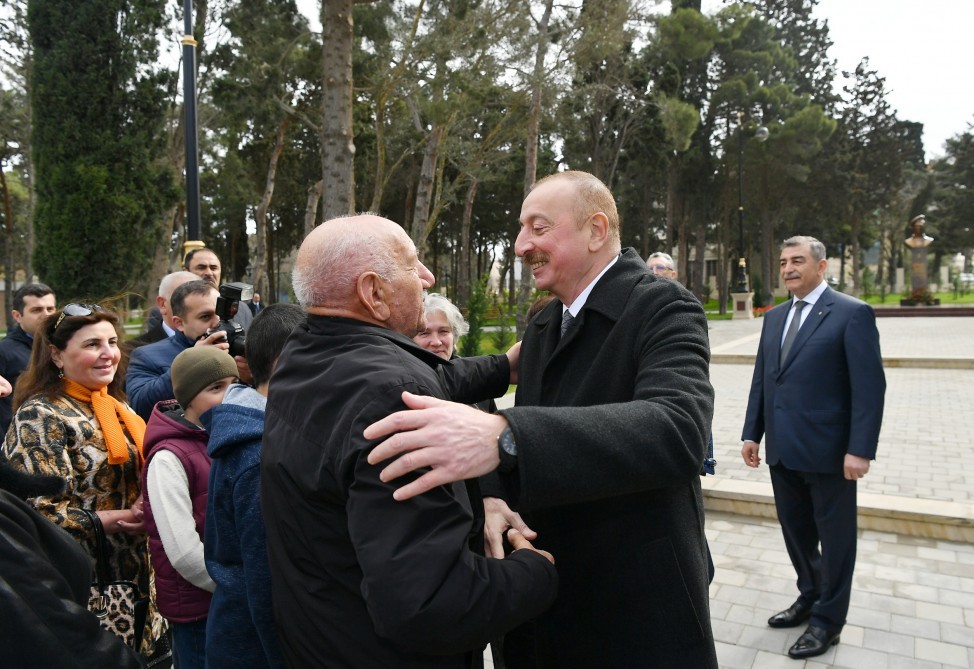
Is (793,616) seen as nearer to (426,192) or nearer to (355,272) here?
(355,272)

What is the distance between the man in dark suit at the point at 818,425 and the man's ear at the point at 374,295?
280cm

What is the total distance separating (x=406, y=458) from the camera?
3.83 feet

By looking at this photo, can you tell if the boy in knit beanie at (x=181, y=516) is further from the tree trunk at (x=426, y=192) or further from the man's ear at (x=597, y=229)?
Result: the tree trunk at (x=426, y=192)

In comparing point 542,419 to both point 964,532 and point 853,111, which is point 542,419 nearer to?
point 964,532

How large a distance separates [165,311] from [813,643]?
4418 mm

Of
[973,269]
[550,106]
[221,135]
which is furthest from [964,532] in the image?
[973,269]

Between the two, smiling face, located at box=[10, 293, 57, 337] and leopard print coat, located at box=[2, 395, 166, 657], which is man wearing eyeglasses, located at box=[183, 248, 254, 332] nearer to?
smiling face, located at box=[10, 293, 57, 337]

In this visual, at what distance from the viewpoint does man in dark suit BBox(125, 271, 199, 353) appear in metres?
4.28

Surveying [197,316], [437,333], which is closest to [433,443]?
[437,333]

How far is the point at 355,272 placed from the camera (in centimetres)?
150

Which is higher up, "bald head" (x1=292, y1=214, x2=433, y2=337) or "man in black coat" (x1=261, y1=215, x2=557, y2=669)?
"bald head" (x1=292, y1=214, x2=433, y2=337)

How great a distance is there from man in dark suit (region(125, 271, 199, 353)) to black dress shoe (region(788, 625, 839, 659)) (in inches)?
160

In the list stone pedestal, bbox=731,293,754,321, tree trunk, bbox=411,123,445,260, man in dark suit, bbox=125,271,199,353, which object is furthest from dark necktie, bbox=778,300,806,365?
stone pedestal, bbox=731,293,754,321

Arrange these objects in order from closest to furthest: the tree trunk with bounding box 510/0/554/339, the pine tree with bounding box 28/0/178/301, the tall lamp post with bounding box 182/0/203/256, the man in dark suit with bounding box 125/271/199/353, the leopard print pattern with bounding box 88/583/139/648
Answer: the leopard print pattern with bounding box 88/583/139/648, the man in dark suit with bounding box 125/271/199/353, the tall lamp post with bounding box 182/0/203/256, the pine tree with bounding box 28/0/178/301, the tree trunk with bounding box 510/0/554/339
